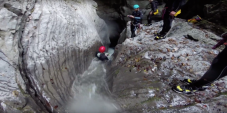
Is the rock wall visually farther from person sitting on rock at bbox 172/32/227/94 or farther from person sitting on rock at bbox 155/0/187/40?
person sitting on rock at bbox 155/0/187/40

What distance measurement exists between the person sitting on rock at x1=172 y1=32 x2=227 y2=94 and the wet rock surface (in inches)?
6.6

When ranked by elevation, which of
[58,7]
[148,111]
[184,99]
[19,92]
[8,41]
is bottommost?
[148,111]

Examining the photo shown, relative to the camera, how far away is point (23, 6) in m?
4.49

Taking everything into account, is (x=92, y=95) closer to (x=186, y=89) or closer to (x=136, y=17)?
(x=186, y=89)

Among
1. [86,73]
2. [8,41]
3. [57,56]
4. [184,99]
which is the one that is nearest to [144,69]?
[184,99]

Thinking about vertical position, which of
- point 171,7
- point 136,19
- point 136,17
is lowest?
point 136,19

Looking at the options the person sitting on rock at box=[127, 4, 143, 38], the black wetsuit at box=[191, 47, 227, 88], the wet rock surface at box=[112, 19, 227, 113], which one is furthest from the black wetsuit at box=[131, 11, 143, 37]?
the black wetsuit at box=[191, 47, 227, 88]

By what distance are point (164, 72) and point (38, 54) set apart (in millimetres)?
3885

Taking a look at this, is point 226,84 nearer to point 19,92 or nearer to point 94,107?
point 94,107

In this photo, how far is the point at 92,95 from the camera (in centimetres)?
455

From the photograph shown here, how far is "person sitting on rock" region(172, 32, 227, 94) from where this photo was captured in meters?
2.73

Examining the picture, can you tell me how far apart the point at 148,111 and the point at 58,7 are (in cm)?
501

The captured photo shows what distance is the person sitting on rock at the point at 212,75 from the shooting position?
2.73 metres

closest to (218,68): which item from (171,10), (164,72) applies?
(164,72)
